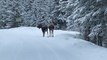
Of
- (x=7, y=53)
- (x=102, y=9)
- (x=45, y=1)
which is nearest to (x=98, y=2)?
(x=102, y=9)

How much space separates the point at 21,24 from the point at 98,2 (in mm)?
46602

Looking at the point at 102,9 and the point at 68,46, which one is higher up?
the point at 102,9

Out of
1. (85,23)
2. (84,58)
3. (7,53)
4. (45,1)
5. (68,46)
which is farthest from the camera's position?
(45,1)

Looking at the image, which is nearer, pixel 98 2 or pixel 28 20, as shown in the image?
pixel 98 2

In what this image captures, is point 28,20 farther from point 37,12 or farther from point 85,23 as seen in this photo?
point 85,23

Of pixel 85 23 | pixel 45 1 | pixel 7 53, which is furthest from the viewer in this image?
pixel 45 1

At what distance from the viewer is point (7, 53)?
1712 cm

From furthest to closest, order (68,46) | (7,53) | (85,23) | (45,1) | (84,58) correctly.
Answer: (45,1)
(85,23)
(68,46)
(7,53)
(84,58)

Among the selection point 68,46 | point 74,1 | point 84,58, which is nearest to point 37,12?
point 74,1

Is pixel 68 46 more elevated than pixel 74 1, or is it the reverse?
pixel 74 1

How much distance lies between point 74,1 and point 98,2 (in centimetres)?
324

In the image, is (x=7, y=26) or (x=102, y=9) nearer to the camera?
(x=102, y=9)

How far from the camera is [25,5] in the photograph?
6719 cm

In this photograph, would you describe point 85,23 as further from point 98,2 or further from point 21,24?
point 21,24
